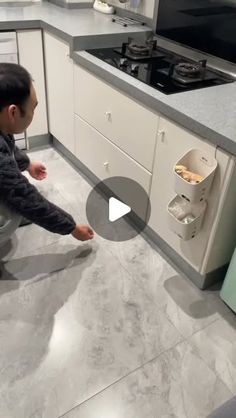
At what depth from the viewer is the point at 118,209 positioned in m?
2.07

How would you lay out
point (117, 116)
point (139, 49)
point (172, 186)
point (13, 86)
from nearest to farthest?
point (13, 86) < point (172, 186) < point (117, 116) < point (139, 49)

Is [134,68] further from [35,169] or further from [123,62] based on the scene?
[35,169]

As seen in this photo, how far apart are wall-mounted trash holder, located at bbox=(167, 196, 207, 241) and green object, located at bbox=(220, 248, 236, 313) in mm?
189

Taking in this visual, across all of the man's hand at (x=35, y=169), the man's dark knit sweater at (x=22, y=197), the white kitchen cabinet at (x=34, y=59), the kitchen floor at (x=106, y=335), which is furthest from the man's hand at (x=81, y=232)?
the white kitchen cabinet at (x=34, y=59)

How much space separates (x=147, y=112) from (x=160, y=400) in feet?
3.63

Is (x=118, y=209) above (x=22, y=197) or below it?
below

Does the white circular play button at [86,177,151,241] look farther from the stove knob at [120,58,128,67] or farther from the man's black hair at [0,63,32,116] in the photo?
the man's black hair at [0,63,32,116]

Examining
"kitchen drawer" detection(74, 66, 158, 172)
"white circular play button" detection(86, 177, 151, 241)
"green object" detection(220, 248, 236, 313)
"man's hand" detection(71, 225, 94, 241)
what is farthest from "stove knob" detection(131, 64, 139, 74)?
"green object" detection(220, 248, 236, 313)

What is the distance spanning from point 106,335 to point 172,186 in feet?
2.19

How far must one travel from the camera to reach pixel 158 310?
5.09ft

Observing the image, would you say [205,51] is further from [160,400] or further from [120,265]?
[160,400]

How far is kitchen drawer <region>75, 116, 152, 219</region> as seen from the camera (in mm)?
1778

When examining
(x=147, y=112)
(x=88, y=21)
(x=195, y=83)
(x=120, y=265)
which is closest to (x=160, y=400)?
(x=120, y=265)

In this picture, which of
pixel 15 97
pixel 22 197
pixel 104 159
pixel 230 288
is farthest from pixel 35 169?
pixel 230 288
